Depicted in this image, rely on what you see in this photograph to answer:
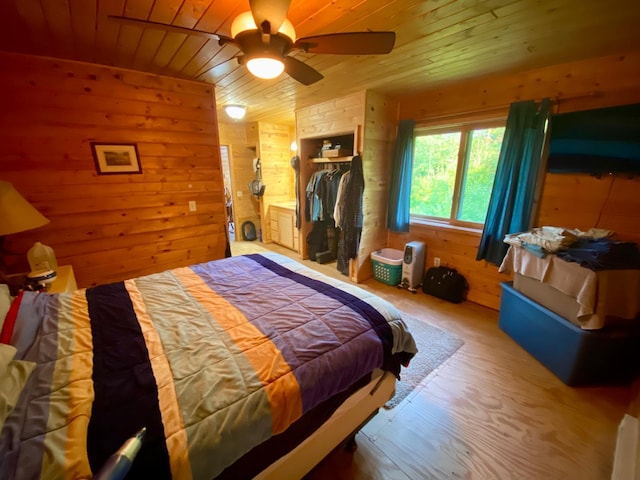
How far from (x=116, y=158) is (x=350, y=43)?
7.54ft

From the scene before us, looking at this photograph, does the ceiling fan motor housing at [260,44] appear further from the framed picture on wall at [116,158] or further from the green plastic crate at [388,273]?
the green plastic crate at [388,273]

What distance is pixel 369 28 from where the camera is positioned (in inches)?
63.8

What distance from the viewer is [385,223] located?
3635 mm

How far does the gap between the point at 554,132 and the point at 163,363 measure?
3.19m

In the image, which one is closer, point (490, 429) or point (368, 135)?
point (490, 429)

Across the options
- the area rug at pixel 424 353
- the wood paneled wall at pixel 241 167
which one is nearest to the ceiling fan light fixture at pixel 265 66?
the area rug at pixel 424 353

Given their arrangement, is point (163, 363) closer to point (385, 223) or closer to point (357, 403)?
point (357, 403)

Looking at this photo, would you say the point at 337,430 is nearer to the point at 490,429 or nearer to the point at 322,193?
the point at 490,429

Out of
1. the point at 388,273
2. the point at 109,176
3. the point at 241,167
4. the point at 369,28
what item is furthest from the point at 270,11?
the point at 241,167

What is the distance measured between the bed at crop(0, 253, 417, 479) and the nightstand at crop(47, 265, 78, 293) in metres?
0.47

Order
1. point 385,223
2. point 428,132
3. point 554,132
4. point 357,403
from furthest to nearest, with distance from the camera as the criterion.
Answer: point 385,223 → point 428,132 → point 554,132 → point 357,403

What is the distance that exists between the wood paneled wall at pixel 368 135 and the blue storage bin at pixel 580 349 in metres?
1.79

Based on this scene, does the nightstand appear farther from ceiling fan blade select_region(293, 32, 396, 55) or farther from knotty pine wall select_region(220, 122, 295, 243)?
knotty pine wall select_region(220, 122, 295, 243)

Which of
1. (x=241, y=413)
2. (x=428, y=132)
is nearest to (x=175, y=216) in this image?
(x=241, y=413)
